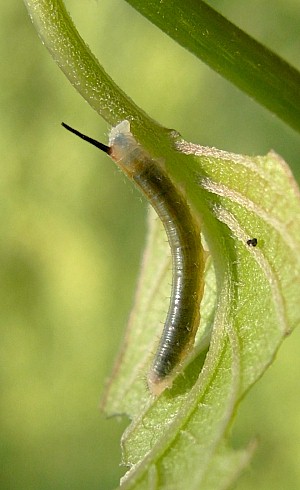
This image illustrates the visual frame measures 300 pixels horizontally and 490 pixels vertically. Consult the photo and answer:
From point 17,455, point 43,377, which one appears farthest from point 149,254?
point 17,455

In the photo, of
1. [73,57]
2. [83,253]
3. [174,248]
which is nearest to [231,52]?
[73,57]

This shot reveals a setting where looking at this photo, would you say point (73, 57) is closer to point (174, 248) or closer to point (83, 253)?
point (174, 248)

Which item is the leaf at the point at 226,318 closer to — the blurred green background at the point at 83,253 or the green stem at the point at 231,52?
the green stem at the point at 231,52

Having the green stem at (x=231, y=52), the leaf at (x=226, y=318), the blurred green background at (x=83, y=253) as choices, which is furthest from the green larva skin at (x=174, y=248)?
the blurred green background at (x=83, y=253)

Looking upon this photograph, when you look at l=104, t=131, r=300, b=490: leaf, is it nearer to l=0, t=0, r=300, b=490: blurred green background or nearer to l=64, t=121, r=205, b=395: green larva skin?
l=64, t=121, r=205, b=395: green larva skin

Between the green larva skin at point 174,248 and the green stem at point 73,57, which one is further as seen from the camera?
the green larva skin at point 174,248
